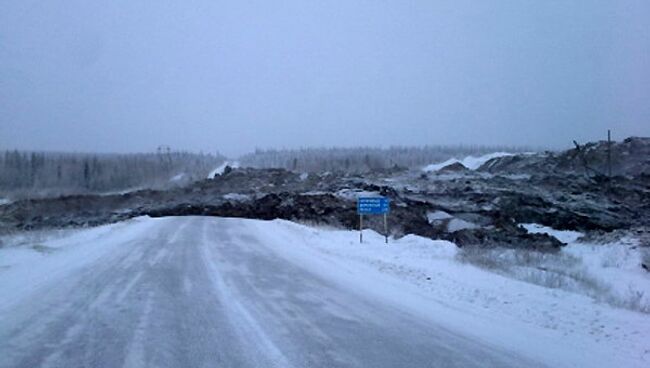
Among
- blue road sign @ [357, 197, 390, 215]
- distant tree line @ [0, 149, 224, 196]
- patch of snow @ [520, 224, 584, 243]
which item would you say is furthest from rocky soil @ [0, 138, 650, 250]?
distant tree line @ [0, 149, 224, 196]

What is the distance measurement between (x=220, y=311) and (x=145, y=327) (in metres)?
1.48

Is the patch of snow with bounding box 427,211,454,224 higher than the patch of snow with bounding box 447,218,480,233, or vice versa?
the patch of snow with bounding box 427,211,454,224

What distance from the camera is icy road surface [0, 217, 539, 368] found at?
23.6 ft

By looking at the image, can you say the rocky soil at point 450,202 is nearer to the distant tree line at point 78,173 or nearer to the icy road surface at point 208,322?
the icy road surface at point 208,322

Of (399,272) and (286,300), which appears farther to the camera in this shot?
(399,272)

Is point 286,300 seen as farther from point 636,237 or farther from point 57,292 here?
point 636,237

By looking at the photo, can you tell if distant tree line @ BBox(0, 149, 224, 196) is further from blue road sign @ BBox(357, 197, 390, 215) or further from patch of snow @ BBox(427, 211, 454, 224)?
blue road sign @ BBox(357, 197, 390, 215)

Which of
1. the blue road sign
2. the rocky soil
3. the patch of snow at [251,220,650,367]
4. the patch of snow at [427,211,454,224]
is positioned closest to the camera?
the patch of snow at [251,220,650,367]

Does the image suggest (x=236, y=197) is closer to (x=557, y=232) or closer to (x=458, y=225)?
(x=458, y=225)

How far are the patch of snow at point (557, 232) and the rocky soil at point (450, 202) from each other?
0.79m

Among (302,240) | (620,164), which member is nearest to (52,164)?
(620,164)

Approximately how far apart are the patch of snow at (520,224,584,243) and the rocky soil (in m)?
0.79

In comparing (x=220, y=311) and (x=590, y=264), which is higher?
(x=220, y=311)

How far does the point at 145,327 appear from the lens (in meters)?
8.61
